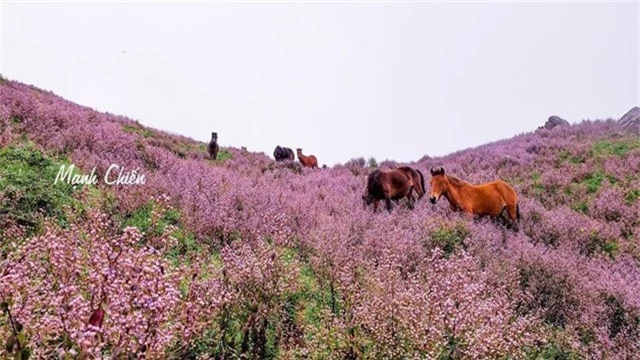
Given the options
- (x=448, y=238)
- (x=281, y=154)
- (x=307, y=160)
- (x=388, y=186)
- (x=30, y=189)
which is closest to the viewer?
(x=30, y=189)

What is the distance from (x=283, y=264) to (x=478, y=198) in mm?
7851

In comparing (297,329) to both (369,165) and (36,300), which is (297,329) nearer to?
(36,300)

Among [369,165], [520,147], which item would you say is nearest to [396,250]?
[369,165]

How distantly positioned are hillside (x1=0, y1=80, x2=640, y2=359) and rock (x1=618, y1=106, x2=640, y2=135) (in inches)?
329

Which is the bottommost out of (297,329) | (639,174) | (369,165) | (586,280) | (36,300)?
(297,329)

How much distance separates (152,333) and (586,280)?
7.84m

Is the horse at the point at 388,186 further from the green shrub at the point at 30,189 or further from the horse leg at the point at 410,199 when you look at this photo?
the green shrub at the point at 30,189

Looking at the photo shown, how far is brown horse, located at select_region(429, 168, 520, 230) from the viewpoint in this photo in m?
12.6

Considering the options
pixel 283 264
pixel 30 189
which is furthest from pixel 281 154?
pixel 283 264

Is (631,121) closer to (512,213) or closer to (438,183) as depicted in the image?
(512,213)

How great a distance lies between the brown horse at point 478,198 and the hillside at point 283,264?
1.60 ft

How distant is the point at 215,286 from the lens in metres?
5.09

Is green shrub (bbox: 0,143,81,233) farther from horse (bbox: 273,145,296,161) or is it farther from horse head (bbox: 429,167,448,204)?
horse (bbox: 273,145,296,161)

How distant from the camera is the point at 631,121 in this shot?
94.8ft
